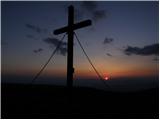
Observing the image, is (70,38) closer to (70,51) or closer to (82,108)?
(70,51)

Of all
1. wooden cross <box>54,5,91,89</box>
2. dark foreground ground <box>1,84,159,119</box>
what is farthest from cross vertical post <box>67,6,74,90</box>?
dark foreground ground <box>1,84,159,119</box>

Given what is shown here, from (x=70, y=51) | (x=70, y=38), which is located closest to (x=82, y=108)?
(x=70, y=51)

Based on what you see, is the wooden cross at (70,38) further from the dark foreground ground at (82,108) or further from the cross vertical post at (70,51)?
the dark foreground ground at (82,108)

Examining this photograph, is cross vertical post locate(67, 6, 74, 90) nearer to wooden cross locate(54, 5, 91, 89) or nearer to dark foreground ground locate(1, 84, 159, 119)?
wooden cross locate(54, 5, 91, 89)

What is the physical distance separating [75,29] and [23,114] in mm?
2870

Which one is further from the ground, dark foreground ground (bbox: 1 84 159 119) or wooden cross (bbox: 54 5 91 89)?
wooden cross (bbox: 54 5 91 89)

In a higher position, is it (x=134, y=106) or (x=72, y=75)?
(x=72, y=75)

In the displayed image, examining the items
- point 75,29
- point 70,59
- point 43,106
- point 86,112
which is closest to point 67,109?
point 86,112

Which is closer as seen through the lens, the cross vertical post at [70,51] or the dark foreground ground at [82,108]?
the dark foreground ground at [82,108]

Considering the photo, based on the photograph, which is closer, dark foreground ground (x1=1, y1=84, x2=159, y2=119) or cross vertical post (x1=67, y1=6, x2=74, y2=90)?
dark foreground ground (x1=1, y1=84, x2=159, y2=119)

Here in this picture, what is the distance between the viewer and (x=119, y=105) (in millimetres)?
6391

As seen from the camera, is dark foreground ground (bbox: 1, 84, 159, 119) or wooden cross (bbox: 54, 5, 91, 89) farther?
wooden cross (bbox: 54, 5, 91, 89)

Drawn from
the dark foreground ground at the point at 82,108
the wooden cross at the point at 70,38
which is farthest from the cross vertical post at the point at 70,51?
the dark foreground ground at the point at 82,108

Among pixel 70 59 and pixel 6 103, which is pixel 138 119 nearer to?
pixel 70 59
